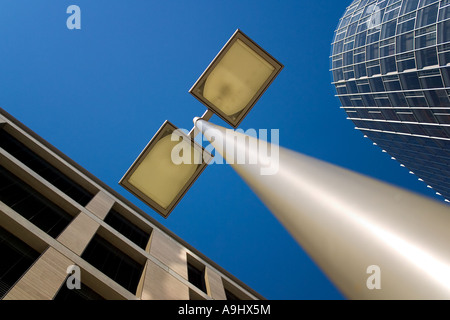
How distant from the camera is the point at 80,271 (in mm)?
10586

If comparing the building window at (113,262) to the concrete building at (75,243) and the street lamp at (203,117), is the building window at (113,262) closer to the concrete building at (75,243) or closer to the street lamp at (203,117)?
the concrete building at (75,243)

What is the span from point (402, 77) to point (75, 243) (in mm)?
29477

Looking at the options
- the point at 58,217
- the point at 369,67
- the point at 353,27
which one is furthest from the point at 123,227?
the point at 353,27

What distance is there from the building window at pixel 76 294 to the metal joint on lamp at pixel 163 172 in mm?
6814

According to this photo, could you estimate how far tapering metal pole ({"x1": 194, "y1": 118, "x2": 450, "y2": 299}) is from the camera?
79 centimetres

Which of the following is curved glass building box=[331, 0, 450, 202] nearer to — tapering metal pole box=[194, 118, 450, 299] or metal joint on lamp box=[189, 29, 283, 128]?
metal joint on lamp box=[189, 29, 283, 128]

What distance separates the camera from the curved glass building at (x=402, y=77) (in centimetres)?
2366

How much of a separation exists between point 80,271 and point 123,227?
23.4ft

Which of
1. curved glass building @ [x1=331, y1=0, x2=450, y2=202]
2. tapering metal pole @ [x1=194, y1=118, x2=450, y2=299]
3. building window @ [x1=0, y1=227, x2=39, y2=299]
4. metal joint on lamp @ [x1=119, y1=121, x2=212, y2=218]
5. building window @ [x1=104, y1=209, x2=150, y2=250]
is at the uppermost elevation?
curved glass building @ [x1=331, y1=0, x2=450, y2=202]

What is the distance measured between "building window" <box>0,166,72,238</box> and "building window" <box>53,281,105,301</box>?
265 cm

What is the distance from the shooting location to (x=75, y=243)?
38.8ft

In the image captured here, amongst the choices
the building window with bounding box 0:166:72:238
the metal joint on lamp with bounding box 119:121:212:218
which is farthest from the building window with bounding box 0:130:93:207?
the metal joint on lamp with bounding box 119:121:212:218

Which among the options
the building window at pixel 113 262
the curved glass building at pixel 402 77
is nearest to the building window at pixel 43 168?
the building window at pixel 113 262
